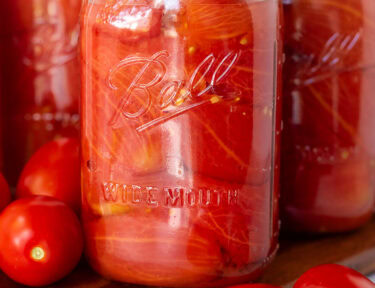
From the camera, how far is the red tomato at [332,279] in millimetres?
532

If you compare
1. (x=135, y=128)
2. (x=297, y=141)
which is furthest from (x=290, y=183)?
(x=135, y=128)

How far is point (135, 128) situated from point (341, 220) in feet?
1.17

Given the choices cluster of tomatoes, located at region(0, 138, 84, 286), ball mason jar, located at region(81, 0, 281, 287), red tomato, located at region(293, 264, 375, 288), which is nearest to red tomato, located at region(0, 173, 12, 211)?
cluster of tomatoes, located at region(0, 138, 84, 286)

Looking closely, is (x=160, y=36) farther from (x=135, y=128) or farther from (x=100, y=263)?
(x=100, y=263)

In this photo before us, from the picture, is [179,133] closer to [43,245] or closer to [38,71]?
[43,245]

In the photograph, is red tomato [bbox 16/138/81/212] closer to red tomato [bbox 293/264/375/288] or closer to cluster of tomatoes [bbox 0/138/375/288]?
cluster of tomatoes [bbox 0/138/375/288]

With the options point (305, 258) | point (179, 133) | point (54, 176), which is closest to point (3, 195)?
point (54, 176)

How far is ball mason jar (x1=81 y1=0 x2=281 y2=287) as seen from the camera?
0.58 metres

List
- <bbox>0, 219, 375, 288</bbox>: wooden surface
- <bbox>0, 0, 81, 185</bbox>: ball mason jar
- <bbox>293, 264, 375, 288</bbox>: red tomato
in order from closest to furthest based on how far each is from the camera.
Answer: <bbox>293, 264, 375, 288</bbox>: red tomato < <bbox>0, 219, 375, 288</bbox>: wooden surface < <bbox>0, 0, 81, 185</bbox>: ball mason jar

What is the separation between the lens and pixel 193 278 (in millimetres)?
606

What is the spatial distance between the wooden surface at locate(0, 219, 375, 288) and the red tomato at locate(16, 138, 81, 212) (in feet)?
0.30

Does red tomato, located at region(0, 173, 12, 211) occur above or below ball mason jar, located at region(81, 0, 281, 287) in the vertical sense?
below

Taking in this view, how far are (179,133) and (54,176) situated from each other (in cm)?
21

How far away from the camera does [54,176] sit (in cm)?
71
